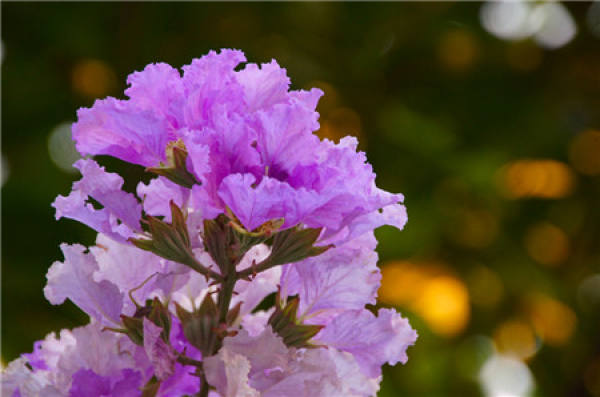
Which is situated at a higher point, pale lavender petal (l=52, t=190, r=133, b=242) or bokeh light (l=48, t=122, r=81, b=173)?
bokeh light (l=48, t=122, r=81, b=173)

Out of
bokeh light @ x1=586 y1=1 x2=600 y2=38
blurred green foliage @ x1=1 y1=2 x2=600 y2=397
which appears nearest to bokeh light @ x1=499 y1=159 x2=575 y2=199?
blurred green foliage @ x1=1 y1=2 x2=600 y2=397

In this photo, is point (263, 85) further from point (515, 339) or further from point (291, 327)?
point (515, 339)

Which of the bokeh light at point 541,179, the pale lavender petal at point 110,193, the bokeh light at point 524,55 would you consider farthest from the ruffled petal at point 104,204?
the bokeh light at point 524,55

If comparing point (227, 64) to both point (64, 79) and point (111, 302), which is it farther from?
point (64, 79)

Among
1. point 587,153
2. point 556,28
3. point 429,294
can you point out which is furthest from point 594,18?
point 429,294

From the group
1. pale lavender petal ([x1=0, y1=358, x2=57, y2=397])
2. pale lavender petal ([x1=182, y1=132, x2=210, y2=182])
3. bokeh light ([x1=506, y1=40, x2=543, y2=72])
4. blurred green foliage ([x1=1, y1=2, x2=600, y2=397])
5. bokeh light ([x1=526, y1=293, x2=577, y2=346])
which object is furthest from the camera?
bokeh light ([x1=506, y1=40, x2=543, y2=72])

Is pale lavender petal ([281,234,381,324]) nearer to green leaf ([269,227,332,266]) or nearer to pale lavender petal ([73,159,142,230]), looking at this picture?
green leaf ([269,227,332,266])
